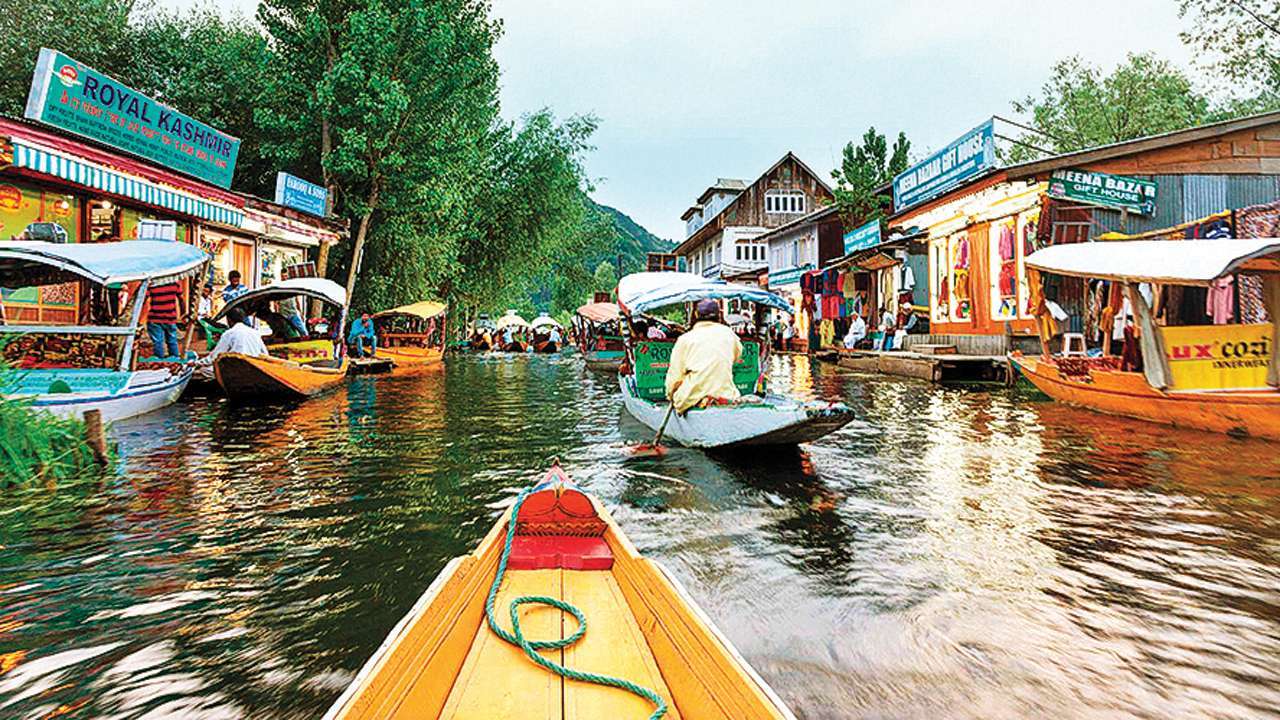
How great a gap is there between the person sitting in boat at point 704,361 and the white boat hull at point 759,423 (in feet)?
0.77

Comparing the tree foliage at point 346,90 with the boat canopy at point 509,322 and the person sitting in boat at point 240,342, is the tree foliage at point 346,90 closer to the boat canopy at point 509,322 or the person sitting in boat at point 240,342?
the person sitting in boat at point 240,342

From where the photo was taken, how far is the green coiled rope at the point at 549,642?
2.20 meters

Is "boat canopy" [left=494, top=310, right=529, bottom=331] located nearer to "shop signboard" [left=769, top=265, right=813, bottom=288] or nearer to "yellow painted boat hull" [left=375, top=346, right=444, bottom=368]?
"shop signboard" [left=769, top=265, right=813, bottom=288]

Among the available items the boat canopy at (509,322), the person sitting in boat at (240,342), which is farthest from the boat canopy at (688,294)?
the boat canopy at (509,322)

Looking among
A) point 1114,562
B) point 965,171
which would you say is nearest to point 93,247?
point 1114,562

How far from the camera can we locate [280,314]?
16.2 meters

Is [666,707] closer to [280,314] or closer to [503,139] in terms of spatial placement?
[280,314]

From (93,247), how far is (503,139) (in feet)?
80.0

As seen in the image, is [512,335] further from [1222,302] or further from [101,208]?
[1222,302]

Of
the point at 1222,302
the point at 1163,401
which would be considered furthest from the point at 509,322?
the point at 1163,401

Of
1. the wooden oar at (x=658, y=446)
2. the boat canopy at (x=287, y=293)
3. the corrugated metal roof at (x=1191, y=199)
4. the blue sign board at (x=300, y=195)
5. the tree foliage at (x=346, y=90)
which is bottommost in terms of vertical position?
the wooden oar at (x=658, y=446)

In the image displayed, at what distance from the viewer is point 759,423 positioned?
7016mm

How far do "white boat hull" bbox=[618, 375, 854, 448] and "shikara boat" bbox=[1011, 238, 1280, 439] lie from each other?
4814mm

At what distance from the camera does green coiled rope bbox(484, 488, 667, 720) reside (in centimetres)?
220
